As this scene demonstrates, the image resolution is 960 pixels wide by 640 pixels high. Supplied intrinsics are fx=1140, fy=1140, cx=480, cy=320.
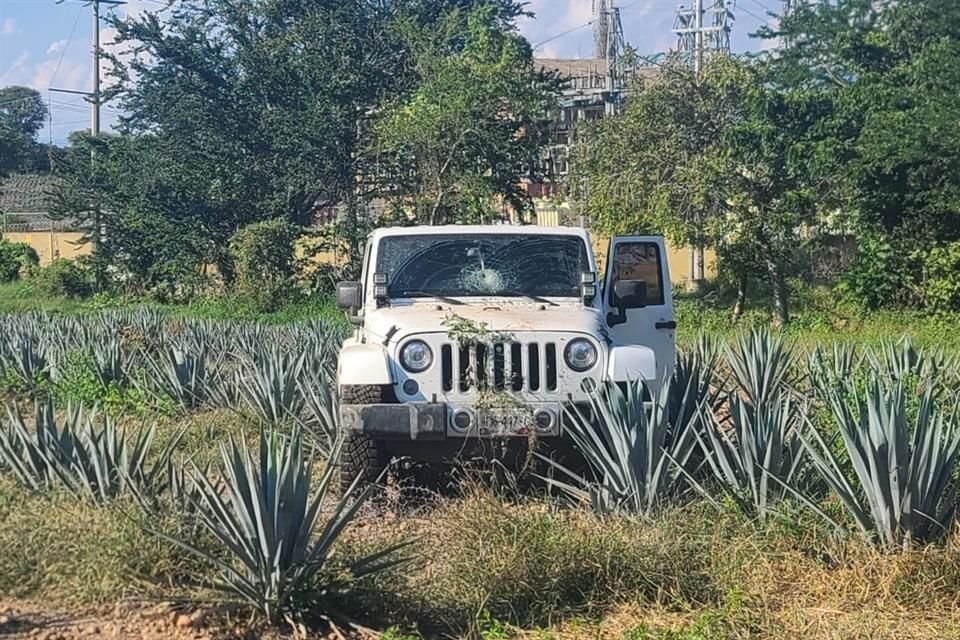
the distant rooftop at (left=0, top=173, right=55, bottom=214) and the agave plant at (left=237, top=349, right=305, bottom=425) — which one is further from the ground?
the distant rooftop at (left=0, top=173, right=55, bottom=214)

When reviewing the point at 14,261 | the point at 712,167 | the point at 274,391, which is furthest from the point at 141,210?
the point at 274,391

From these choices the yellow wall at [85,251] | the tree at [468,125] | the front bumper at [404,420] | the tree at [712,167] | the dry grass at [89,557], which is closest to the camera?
the dry grass at [89,557]

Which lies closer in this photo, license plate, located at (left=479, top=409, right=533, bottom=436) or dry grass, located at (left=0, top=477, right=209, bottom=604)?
Answer: dry grass, located at (left=0, top=477, right=209, bottom=604)

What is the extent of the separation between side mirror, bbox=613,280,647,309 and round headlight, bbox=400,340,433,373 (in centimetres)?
154

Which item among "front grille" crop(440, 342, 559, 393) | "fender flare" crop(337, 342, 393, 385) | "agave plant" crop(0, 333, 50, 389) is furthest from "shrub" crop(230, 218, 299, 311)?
"front grille" crop(440, 342, 559, 393)

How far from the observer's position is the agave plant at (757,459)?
5.85m

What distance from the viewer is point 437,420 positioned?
6.47m

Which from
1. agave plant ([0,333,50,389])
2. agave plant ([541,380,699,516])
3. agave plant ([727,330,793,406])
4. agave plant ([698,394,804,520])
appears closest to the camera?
agave plant ([698,394,804,520])

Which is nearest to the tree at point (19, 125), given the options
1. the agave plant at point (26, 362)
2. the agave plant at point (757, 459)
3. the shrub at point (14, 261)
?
the shrub at point (14, 261)

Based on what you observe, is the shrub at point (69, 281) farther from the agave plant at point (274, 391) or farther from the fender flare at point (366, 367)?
the fender flare at point (366, 367)

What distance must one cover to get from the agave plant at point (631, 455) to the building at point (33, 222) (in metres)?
33.1

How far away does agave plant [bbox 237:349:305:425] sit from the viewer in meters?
8.83

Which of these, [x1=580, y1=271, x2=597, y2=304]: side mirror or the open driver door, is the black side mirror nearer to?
the open driver door

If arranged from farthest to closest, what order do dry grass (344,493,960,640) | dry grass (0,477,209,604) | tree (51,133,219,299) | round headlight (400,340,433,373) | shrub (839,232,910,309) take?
1. tree (51,133,219,299)
2. shrub (839,232,910,309)
3. round headlight (400,340,433,373)
4. dry grass (0,477,209,604)
5. dry grass (344,493,960,640)
